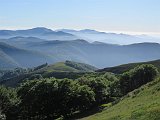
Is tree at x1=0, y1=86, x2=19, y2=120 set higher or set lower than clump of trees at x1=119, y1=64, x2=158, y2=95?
lower

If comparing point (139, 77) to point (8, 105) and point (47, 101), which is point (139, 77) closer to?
point (47, 101)

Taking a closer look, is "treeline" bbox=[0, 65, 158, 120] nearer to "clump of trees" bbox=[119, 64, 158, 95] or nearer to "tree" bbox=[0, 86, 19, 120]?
"tree" bbox=[0, 86, 19, 120]

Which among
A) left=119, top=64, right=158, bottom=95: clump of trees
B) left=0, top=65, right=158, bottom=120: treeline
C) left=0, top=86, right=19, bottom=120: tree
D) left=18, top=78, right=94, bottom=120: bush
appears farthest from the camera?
left=119, top=64, right=158, bottom=95: clump of trees

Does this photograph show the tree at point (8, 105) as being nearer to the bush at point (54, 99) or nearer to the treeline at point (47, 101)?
the treeline at point (47, 101)

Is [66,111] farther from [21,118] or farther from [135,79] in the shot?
[135,79]

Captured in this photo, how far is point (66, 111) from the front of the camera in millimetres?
96375

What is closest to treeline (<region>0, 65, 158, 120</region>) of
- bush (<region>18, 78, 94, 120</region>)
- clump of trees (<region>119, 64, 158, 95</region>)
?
bush (<region>18, 78, 94, 120</region>)

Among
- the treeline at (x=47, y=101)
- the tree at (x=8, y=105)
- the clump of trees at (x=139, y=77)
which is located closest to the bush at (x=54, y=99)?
the treeline at (x=47, y=101)

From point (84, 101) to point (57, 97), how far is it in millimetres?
8479

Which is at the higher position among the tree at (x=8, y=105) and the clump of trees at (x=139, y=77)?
the clump of trees at (x=139, y=77)

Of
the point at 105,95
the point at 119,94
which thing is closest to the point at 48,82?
Result: the point at 105,95

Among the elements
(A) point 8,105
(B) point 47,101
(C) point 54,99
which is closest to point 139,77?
(C) point 54,99

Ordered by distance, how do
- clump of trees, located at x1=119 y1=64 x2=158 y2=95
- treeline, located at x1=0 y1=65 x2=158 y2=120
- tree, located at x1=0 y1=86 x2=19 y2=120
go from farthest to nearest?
clump of trees, located at x1=119 y1=64 x2=158 y2=95 → tree, located at x1=0 y1=86 x2=19 y2=120 → treeline, located at x1=0 y1=65 x2=158 y2=120

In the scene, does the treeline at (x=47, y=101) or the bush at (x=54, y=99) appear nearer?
the bush at (x=54, y=99)
